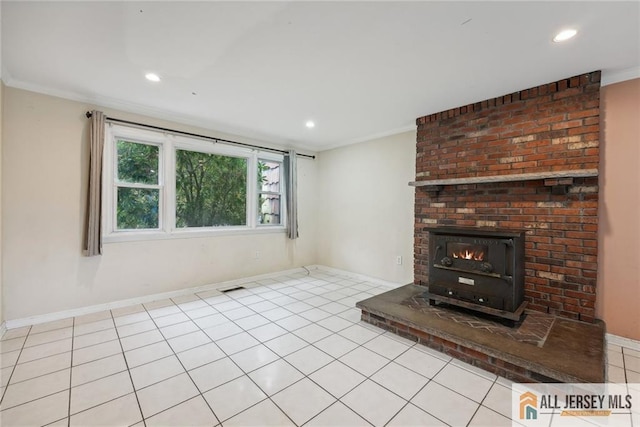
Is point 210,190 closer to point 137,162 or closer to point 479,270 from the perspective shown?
point 137,162

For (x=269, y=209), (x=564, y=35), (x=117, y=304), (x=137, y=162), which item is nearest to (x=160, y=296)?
(x=117, y=304)

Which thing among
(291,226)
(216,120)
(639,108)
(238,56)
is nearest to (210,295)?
(291,226)

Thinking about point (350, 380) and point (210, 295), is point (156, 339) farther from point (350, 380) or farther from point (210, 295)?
point (350, 380)

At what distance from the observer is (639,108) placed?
7.58ft

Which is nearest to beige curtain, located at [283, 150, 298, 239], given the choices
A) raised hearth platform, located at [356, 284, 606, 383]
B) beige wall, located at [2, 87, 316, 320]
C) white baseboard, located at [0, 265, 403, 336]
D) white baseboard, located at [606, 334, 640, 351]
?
white baseboard, located at [0, 265, 403, 336]

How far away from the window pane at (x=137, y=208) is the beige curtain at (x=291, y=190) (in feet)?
6.71

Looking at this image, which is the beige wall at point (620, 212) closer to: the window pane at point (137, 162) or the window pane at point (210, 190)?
the window pane at point (210, 190)

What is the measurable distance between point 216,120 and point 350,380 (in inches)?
140

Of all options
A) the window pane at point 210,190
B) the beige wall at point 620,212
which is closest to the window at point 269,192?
the window pane at point 210,190

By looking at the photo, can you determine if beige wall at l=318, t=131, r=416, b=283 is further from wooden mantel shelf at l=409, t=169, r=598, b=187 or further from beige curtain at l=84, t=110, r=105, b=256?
beige curtain at l=84, t=110, r=105, b=256

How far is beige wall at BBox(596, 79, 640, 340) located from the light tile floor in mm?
325

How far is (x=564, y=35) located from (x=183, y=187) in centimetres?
429

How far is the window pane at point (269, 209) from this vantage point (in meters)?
4.78

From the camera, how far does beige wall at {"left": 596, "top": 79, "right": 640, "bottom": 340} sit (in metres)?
2.31
